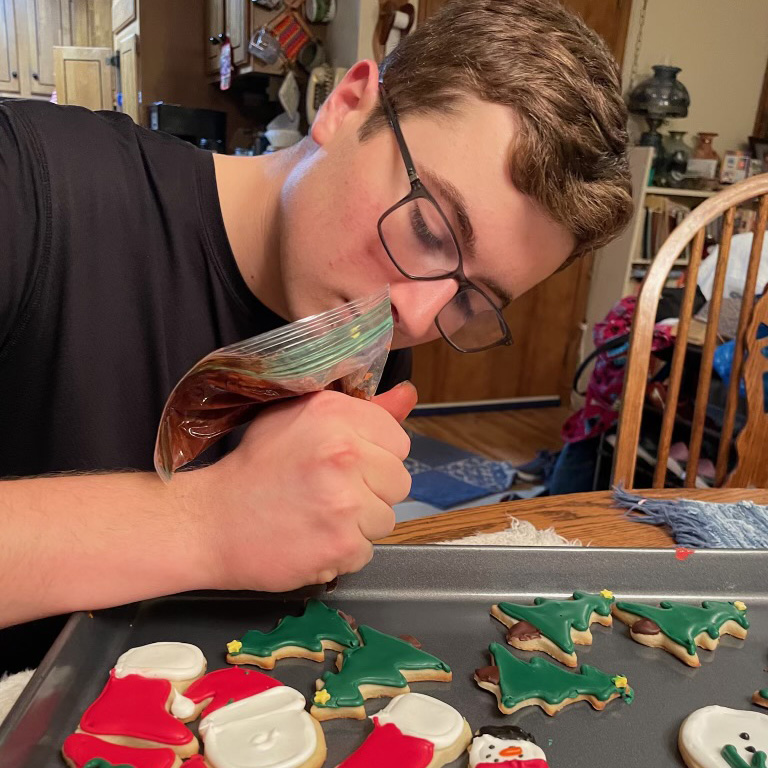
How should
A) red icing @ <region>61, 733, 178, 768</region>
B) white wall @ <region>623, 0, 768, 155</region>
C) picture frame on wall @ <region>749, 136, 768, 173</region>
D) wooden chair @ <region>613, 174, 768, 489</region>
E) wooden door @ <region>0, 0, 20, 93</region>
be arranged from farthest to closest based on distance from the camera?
wooden door @ <region>0, 0, 20, 93</region> → picture frame on wall @ <region>749, 136, 768, 173</region> → white wall @ <region>623, 0, 768, 155</region> → wooden chair @ <region>613, 174, 768, 489</region> → red icing @ <region>61, 733, 178, 768</region>

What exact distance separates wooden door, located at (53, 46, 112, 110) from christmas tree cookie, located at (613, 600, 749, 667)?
4.76m

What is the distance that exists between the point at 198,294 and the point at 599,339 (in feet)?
6.05

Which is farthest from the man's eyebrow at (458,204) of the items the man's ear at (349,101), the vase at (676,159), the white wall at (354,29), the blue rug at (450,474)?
the vase at (676,159)

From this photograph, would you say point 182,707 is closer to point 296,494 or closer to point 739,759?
point 296,494

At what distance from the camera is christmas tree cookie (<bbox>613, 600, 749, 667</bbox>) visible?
591mm

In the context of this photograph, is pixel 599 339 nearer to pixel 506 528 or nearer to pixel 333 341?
pixel 506 528

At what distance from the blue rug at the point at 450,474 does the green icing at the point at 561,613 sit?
78.0 inches

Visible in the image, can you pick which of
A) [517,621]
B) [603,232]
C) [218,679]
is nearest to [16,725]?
[218,679]

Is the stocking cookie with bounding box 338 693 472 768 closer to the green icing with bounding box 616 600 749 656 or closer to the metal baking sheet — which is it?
the metal baking sheet

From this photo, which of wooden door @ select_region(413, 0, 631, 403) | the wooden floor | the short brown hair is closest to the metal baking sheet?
the short brown hair

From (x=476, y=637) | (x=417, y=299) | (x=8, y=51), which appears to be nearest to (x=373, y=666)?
(x=476, y=637)

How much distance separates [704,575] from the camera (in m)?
0.69

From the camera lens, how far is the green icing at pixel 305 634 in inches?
21.0

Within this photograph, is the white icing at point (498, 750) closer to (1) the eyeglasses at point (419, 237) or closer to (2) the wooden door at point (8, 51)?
(1) the eyeglasses at point (419, 237)
